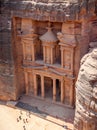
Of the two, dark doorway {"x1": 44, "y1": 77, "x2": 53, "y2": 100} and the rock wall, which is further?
dark doorway {"x1": 44, "y1": 77, "x2": 53, "y2": 100}

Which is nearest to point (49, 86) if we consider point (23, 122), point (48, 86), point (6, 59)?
point (48, 86)

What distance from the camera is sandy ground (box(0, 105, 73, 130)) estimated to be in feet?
54.3

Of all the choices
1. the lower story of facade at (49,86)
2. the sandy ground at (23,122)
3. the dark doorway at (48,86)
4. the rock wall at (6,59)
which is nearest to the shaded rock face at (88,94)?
the sandy ground at (23,122)

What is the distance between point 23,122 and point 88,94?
6637 millimetres

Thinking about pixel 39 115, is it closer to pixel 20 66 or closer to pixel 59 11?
pixel 20 66

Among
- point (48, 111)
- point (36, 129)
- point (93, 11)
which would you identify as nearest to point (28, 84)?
point (48, 111)

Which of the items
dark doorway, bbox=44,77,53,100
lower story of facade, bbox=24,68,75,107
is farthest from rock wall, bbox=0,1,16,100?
dark doorway, bbox=44,77,53,100

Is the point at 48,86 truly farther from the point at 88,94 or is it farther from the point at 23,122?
the point at 88,94

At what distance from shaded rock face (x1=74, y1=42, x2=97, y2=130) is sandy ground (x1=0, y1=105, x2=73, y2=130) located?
3728 millimetres

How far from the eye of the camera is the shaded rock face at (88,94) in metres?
11.9

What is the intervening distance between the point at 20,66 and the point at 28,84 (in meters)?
1.52

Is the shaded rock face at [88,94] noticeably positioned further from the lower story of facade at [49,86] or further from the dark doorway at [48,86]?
the dark doorway at [48,86]

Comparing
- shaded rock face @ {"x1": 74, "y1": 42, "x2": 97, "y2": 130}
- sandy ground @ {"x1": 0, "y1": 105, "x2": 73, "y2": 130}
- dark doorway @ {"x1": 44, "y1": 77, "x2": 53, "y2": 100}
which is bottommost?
sandy ground @ {"x1": 0, "y1": 105, "x2": 73, "y2": 130}

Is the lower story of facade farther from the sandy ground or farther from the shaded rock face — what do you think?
the shaded rock face
